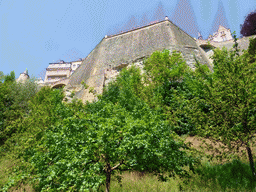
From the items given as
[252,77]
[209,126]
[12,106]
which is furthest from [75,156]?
[12,106]

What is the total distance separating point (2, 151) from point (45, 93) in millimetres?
8253

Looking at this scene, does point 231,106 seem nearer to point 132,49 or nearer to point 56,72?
point 132,49

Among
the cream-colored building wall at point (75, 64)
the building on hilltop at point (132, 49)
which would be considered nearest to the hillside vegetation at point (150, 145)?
the building on hilltop at point (132, 49)

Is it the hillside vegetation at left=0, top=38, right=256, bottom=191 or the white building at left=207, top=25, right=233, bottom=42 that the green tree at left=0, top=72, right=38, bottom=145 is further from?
the white building at left=207, top=25, right=233, bottom=42

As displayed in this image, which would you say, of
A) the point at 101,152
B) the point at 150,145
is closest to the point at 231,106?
the point at 150,145

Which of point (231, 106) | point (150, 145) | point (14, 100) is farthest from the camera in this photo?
point (14, 100)

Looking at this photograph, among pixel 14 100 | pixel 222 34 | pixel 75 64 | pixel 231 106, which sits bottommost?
pixel 231 106

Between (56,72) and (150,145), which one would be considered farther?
(56,72)

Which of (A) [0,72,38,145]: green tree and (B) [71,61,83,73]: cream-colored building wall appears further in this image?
(B) [71,61,83,73]: cream-colored building wall

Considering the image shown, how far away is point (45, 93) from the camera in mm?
20891

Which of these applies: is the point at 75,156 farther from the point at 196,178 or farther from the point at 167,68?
the point at 167,68

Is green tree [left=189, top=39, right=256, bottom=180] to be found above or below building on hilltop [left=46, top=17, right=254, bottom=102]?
below

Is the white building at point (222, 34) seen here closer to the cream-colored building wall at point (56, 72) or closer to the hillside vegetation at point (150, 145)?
the cream-colored building wall at point (56, 72)

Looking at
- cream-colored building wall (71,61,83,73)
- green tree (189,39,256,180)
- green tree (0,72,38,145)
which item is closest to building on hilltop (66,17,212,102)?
green tree (0,72,38,145)
